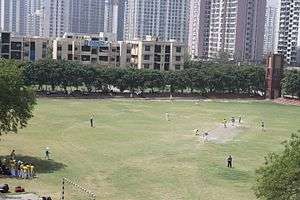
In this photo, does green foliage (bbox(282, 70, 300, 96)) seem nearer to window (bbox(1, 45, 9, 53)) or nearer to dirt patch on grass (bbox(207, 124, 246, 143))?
dirt patch on grass (bbox(207, 124, 246, 143))

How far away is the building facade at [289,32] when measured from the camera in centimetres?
17290

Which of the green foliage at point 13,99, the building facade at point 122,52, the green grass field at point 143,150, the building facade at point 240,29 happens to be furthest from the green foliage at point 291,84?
the building facade at point 240,29

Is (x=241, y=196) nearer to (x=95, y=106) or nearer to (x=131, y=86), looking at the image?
(x=95, y=106)

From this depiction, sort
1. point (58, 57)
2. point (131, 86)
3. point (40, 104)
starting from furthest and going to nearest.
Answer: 1. point (58, 57)
2. point (131, 86)
3. point (40, 104)

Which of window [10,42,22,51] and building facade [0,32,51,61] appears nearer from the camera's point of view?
building facade [0,32,51,61]

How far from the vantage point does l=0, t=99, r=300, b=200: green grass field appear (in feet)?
112

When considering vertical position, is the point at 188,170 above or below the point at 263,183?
below

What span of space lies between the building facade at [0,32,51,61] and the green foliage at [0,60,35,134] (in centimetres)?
7187

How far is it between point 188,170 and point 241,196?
6.82 meters

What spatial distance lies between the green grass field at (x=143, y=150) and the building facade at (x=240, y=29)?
11067 centimetres

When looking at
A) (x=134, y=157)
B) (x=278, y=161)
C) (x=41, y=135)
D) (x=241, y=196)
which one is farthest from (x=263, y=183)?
(x=41, y=135)

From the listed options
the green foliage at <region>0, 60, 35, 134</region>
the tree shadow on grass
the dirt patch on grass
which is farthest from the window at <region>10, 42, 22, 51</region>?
the green foliage at <region>0, 60, 35, 134</region>

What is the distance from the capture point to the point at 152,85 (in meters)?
96.4

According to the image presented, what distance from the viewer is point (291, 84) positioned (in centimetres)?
9881
